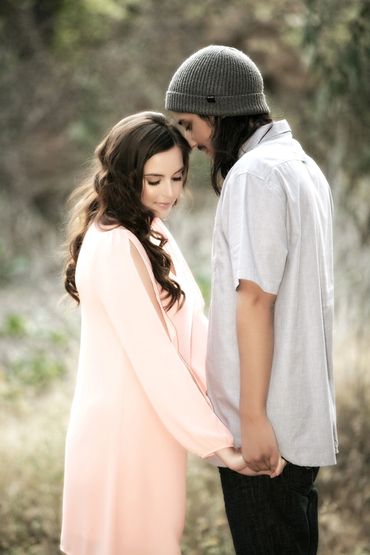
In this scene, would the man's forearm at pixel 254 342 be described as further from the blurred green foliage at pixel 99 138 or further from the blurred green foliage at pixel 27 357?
the blurred green foliage at pixel 27 357

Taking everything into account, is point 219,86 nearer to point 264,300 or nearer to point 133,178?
point 133,178

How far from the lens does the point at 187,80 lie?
6.91 ft

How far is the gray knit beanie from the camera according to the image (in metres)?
2.06

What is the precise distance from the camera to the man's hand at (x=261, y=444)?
2.03 m

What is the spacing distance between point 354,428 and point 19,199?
746 centimetres

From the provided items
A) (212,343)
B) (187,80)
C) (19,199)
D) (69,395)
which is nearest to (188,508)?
(69,395)

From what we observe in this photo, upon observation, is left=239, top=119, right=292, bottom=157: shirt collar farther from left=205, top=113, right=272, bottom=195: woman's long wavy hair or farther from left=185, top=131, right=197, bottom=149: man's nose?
left=185, top=131, right=197, bottom=149: man's nose

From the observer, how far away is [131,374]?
2.30 m

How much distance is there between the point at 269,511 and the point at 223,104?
3.53 ft

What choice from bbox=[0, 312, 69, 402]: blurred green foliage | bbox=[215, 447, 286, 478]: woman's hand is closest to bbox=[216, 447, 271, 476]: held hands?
bbox=[215, 447, 286, 478]: woman's hand

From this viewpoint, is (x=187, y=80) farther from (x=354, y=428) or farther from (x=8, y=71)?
(x=8, y=71)

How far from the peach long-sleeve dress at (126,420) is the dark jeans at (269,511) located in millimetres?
138

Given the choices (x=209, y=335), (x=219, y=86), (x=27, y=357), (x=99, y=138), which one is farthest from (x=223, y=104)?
(x=99, y=138)

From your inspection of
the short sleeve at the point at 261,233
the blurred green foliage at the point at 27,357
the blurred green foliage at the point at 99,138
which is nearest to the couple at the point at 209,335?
the short sleeve at the point at 261,233
